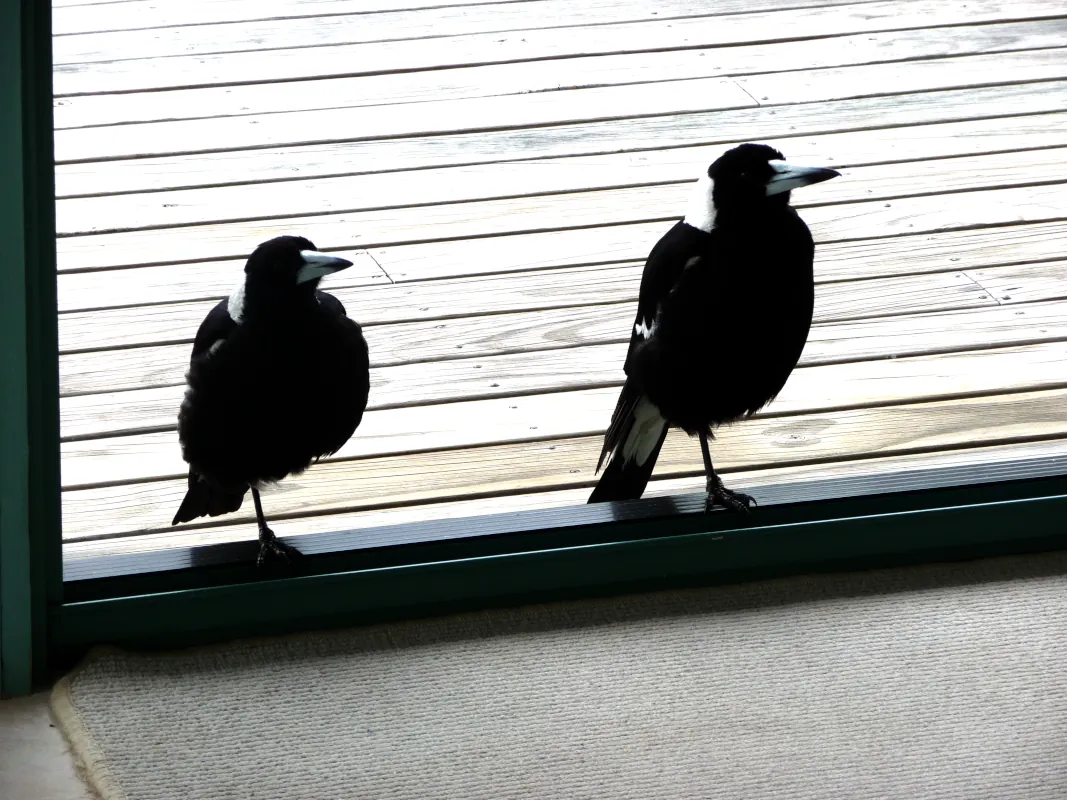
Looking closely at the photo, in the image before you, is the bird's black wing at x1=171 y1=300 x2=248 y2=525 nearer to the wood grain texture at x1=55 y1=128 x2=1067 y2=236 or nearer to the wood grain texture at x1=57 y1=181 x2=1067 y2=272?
the wood grain texture at x1=57 y1=181 x2=1067 y2=272

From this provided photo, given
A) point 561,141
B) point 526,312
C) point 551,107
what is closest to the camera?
point 526,312

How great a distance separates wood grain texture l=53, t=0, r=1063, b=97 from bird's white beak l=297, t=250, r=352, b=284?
1.38 meters

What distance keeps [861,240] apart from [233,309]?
3.86 ft

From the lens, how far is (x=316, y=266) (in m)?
1.39

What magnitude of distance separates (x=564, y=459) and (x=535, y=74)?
1.11 m

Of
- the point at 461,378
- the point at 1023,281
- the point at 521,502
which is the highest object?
the point at 1023,281

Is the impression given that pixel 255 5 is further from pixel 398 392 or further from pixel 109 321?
pixel 398 392

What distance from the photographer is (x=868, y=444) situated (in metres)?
1.89

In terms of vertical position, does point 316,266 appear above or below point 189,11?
below

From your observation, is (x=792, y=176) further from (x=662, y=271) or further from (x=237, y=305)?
(x=237, y=305)

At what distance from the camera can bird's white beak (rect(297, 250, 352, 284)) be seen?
54.1 inches

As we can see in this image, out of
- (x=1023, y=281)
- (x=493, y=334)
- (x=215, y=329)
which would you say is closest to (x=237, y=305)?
(x=215, y=329)

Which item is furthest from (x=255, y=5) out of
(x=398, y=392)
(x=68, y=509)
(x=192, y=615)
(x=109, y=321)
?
(x=192, y=615)

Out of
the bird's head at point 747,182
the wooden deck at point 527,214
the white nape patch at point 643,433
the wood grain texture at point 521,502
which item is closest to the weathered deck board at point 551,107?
the wooden deck at point 527,214
